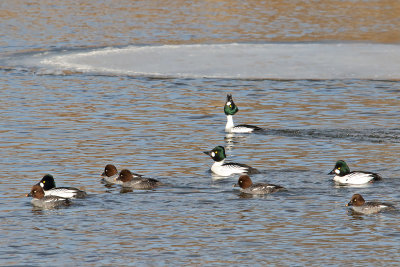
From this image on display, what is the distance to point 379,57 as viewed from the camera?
33688 millimetres

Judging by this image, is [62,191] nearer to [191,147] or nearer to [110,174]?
[110,174]

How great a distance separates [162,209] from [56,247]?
266 cm

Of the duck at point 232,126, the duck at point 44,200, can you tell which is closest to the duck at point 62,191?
the duck at point 44,200

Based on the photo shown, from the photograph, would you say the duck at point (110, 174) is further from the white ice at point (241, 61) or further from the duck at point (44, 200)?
the white ice at point (241, 61)

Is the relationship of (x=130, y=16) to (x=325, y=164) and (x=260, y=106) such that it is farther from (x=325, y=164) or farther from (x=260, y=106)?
(x=325, y=164)

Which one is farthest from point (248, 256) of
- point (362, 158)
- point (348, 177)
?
point (362, 158)

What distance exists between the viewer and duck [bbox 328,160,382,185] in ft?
57.8

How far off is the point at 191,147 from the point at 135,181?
14.5 feet

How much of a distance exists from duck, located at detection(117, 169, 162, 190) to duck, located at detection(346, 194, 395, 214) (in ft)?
12.4

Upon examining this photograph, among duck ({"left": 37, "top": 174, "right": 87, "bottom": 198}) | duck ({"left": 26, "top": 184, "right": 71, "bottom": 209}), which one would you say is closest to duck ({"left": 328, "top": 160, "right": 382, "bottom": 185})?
duck ({"left": 37, "top": 174, "right": 87, "bottom": 198})

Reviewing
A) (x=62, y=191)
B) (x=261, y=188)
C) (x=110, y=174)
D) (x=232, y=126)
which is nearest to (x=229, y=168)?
(x=261, y=188)

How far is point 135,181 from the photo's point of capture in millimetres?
17453

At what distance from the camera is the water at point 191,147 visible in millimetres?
13891

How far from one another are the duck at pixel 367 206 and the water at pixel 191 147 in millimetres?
140
